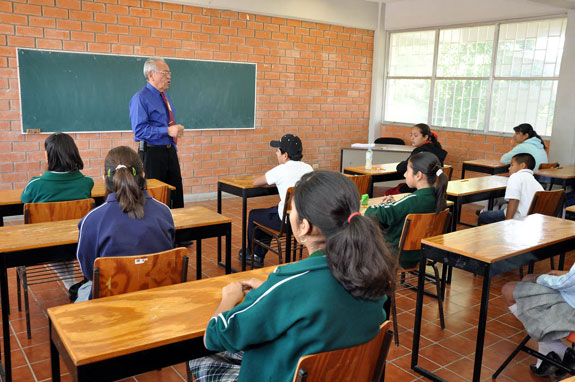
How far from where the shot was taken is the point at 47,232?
244 cm

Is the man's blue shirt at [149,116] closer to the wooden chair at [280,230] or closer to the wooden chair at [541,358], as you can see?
the wooden chair at [280,230]

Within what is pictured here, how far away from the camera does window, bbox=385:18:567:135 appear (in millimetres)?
6129

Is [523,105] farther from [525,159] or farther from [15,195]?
[15,195]

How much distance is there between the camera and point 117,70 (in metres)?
5.59

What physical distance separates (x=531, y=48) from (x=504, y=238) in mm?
4582

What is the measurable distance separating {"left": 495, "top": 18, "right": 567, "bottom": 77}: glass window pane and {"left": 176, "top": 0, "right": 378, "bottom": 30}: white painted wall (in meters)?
2.07

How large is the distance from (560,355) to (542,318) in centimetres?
41

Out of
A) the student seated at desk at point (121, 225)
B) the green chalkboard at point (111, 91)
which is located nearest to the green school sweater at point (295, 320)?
the student seated at desk at point (121, 225)

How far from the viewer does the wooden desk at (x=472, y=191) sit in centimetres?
408

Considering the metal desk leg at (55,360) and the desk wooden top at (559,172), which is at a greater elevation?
the desk wooden top at (559,172)

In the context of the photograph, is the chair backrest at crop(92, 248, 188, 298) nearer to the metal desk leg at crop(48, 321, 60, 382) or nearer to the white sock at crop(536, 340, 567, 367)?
the metal desk leg at crop(48, 321, 60, 382)

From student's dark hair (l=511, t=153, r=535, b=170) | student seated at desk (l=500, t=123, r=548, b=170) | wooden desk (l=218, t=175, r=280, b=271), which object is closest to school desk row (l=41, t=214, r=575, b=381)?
wooden desk (l=218, t=175, r=280, b=271)

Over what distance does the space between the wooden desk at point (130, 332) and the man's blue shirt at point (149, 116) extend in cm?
267

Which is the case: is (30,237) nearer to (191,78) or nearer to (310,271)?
(310,271)
